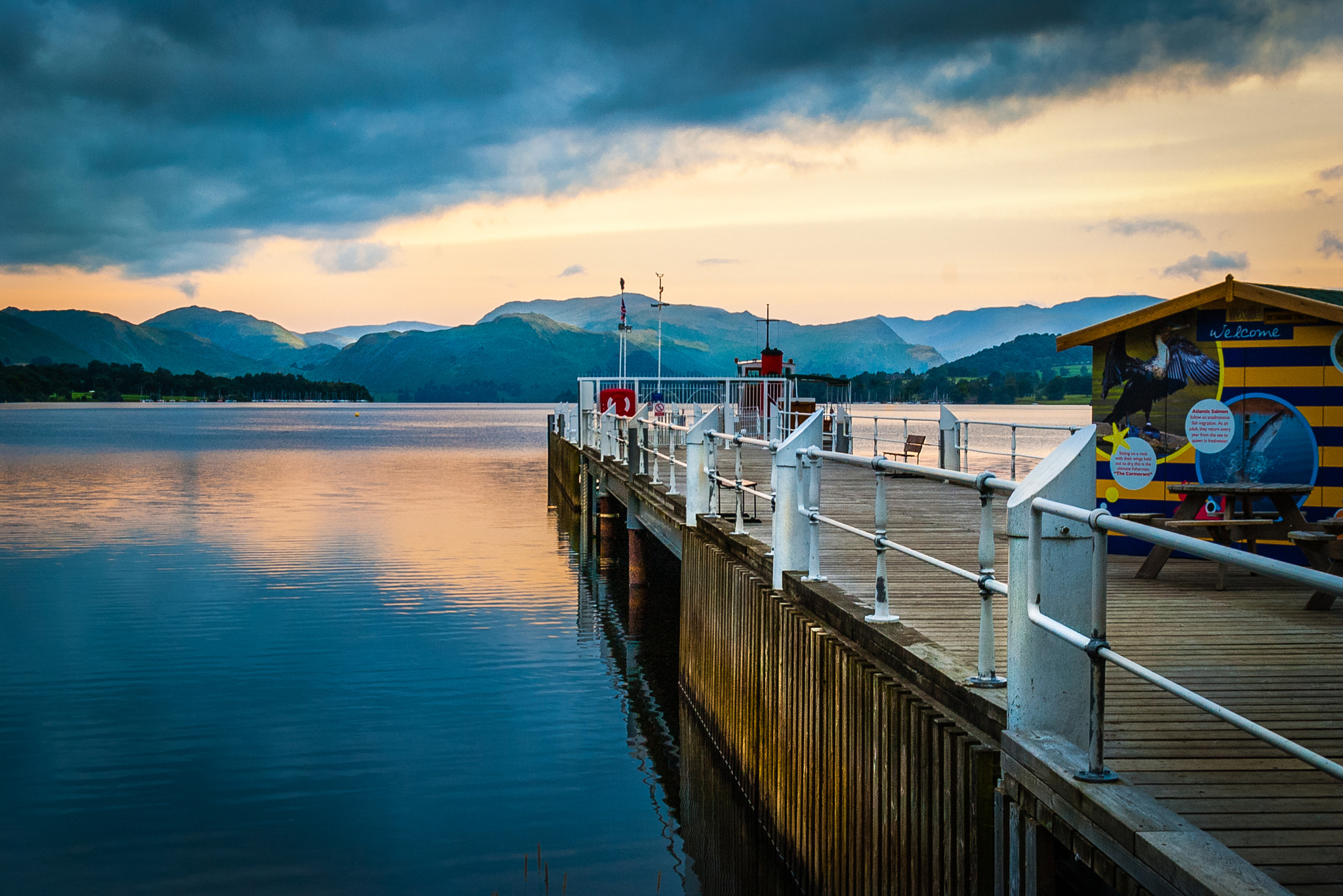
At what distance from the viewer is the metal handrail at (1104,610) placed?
2.72 meters

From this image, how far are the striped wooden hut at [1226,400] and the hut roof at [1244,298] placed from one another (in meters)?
0.01

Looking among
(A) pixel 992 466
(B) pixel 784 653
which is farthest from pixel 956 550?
(A) pixel 992 466

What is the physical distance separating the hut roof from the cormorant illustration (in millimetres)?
213

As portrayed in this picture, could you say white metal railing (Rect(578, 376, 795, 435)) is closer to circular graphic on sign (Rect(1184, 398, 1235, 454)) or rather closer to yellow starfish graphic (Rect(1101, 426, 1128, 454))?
yellow starfish graphic (Rect(1101, 426, 1128, 454))

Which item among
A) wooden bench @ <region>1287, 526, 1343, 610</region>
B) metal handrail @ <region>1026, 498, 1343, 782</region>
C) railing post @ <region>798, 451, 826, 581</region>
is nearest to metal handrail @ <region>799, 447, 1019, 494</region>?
metal handrail @ <region>1026, 498, 1343, 782</region>

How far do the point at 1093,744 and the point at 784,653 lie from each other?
4259 millimetres

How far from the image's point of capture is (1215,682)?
553 cm

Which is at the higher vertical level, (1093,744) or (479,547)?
(1093,744)

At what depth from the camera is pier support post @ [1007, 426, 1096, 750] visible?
4121 millimetres

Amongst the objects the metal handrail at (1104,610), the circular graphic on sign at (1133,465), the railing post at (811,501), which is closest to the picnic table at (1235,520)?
the circular graphic on sign at (1133,465)

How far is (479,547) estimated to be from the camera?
27.9m

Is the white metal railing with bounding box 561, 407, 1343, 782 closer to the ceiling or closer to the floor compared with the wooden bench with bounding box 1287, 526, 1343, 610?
closer to the ceiling

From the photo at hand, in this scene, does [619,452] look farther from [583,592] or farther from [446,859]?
[446,859]

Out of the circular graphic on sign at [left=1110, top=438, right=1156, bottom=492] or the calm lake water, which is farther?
the circular graphic on sign at [left=1110, top=438, right=1156, bottom=492]
